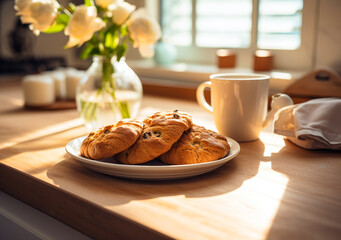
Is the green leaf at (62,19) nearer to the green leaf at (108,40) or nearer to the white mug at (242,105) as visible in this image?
the green leaf at (108,40)

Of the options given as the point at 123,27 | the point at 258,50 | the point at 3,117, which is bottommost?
the point at 3,117

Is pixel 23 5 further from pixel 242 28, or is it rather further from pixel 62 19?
pixel 242 28

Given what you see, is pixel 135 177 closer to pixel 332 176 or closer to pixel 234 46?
pixel 332 176

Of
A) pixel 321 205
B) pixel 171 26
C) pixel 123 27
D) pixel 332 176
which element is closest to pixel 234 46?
pixel 171 26

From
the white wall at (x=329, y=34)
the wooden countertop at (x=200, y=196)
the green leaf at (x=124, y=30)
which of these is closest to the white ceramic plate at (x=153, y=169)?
the wooden countertop at (x=200, y=196)

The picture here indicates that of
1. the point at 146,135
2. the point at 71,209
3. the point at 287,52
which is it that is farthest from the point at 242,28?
the point at 71,209

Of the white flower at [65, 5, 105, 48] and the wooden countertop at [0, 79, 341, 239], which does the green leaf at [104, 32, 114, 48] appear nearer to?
the white flower at [65, 5, 105, 48]
